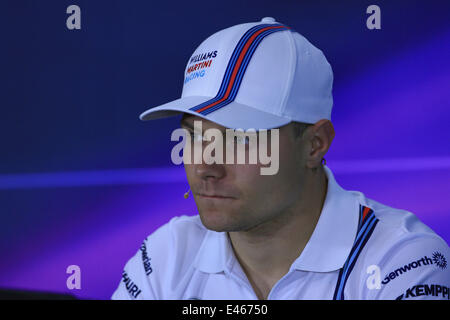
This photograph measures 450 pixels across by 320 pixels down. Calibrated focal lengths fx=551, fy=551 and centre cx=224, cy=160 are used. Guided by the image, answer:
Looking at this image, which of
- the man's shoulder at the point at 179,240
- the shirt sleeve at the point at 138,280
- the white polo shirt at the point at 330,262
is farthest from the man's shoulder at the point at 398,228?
the shirt sleeve at the point at 138,280

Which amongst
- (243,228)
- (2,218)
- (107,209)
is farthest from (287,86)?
(2,218)

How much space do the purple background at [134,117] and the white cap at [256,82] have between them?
22.5 inches

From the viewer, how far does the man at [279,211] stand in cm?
112

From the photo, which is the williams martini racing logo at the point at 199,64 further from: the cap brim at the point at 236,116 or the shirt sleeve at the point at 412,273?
the shirt sleeve at the point at 412,273

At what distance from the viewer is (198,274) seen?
4.28 feet

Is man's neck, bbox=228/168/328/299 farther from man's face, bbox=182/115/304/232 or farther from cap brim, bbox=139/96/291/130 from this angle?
cap brim, bbox=139/96/291/130

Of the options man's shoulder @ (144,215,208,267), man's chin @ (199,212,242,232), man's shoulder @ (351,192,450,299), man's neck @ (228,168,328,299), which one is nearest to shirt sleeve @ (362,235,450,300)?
man's shoulder @ (351,192,450,299)

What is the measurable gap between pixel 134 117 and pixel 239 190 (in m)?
1.00

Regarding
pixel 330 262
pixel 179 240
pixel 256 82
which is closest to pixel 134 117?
pixel 179 240

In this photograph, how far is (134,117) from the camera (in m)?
2.04

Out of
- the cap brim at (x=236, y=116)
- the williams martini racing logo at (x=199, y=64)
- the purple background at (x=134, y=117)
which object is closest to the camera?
the cap brim at (x=236, y=116)

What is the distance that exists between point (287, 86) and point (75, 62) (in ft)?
3.24

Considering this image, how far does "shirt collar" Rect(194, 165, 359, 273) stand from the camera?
1.20 meters

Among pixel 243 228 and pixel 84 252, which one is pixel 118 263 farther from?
pixel 243 228
